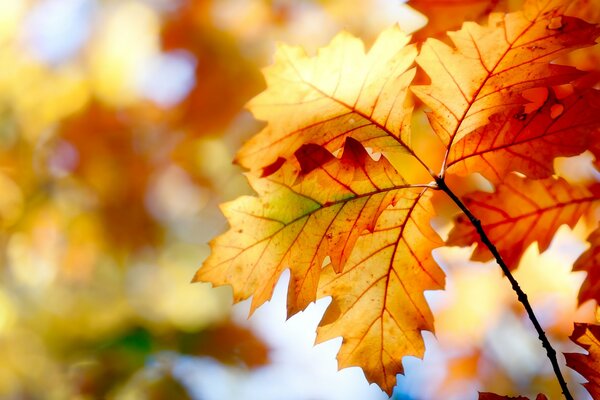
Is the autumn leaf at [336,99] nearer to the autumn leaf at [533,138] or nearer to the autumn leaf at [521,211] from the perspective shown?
the autumn leaf at [533,138]

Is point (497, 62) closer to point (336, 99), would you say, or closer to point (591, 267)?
point (336, 99)

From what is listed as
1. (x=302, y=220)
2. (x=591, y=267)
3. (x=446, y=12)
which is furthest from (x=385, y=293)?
(x=446, y=12)

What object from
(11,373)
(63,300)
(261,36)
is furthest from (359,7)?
(11,373)

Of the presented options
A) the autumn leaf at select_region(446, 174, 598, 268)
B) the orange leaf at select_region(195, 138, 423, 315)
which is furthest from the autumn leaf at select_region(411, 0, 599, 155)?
the autumn leaf at select_region(446, 174, 598, 268)

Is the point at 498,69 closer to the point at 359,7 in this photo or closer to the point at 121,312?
the point at 359,7

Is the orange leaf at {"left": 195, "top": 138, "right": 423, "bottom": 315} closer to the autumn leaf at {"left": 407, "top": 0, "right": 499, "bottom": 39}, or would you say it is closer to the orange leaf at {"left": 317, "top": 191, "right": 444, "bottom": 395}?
the orange leaf at {"left": 317, "top": 191, "right": 444, "bottom": 395}

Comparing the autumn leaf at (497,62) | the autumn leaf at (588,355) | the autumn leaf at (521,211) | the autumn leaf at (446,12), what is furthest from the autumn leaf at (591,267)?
the autumn leaf at (446,12)
